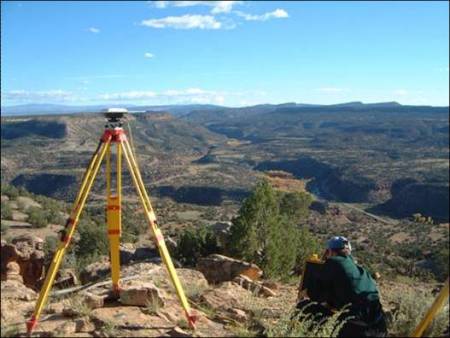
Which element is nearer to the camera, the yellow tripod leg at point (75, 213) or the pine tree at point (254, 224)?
the yellow tripod leg at point (75, 213)

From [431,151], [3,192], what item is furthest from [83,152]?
[431,151]

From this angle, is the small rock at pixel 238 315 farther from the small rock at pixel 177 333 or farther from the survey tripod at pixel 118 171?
the small rock at pixel 177 333

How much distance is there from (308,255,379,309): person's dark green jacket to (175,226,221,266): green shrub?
11264 millimetres

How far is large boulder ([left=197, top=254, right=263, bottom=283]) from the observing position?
13.5m

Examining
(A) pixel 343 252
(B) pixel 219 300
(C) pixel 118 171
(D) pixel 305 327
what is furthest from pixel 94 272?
(D) pixel 305 327

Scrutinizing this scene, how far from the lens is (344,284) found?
6.38m

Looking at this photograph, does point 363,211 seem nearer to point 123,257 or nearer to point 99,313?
point 123,257

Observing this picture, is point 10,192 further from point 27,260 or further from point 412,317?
point 412,317

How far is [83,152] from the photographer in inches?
6132

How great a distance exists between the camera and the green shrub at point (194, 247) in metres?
17.8

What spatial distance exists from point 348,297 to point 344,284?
15 centimetres

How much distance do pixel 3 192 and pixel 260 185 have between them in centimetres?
4826

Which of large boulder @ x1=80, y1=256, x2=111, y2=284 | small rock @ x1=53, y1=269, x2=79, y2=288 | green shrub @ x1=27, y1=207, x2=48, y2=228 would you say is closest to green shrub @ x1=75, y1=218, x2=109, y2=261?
large boulder @ x1=80, y1=256, x2=111, y2=284

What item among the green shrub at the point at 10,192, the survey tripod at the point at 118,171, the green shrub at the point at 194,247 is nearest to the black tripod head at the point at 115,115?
the survey tripod at the point at 118,171
